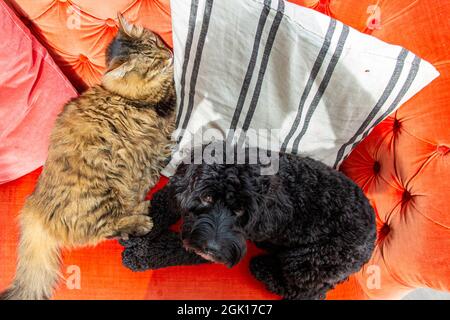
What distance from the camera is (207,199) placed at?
1.08 metres

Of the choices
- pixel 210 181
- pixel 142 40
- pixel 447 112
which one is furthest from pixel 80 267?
pixel 447 112

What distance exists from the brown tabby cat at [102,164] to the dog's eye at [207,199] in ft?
1.10

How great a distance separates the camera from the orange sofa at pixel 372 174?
989mm

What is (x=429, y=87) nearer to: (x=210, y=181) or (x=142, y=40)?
(x=210, y=181)

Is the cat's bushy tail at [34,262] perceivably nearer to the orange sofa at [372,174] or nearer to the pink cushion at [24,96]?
the orange sofa at [372,174]

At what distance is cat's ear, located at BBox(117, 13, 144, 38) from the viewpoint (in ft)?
3.75

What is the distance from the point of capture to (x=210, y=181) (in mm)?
1058

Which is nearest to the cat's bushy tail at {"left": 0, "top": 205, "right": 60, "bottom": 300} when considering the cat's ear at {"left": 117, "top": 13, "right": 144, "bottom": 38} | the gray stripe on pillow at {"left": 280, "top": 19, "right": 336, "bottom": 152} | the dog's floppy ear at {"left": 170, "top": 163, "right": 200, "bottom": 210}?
the dog's floppy ear at {"left": 170, "top": 163, "right": 200, "bottom": 210}

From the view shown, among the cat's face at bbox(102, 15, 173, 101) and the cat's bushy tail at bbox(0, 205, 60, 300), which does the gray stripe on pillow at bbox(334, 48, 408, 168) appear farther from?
the cat's bushy tail at bbox(0, 205, 60, 300)

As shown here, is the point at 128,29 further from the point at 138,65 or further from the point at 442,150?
the point at 442,150

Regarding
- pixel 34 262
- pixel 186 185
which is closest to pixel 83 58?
pixel 186 185

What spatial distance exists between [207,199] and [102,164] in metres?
0.44

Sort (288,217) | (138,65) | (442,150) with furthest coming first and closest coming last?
(138,65) < (288,217) < (442,150)

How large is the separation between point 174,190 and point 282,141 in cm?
47
